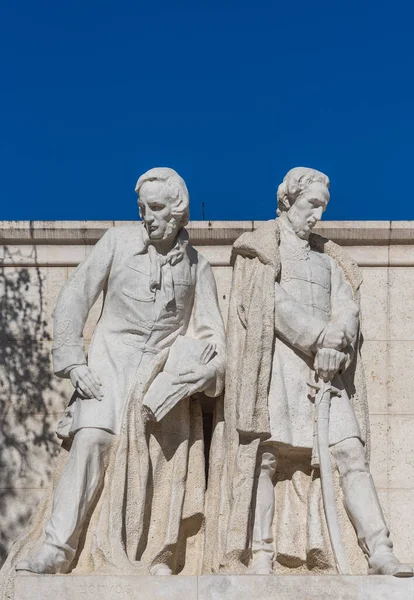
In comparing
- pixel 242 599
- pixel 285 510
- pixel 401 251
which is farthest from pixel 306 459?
pixel 401 251

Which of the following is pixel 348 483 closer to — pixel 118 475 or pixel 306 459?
pixel 306 459

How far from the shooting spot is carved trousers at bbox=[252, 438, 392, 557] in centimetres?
979

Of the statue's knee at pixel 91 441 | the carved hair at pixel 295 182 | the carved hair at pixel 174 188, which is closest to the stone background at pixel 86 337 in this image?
the carved hair at pixel 295 182

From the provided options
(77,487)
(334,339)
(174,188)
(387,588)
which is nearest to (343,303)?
(334,339)

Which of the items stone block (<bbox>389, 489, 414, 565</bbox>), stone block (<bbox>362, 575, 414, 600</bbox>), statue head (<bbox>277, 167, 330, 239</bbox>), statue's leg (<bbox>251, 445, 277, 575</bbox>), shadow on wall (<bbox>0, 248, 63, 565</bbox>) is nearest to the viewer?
stone block (<bbox>362, 575, 414, 600</bbox>)

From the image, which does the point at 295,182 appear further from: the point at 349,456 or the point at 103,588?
the point at 103,588

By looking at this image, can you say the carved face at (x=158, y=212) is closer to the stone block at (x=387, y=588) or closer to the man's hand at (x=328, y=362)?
the man's hand at (x=328, y=362)

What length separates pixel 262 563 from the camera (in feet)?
32.7

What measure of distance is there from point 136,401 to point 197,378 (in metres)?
0.38

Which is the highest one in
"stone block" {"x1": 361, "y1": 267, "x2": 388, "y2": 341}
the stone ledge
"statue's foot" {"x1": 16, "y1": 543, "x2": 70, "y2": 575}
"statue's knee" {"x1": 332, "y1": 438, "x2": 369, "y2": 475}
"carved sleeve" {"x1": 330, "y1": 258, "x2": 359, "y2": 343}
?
the stone ledge

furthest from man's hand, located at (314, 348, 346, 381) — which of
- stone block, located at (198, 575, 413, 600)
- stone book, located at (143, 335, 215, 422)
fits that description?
stone block, located at (198, 575, 413, 600)

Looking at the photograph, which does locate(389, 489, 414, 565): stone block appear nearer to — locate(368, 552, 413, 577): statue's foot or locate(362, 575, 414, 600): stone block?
locate(368, 552, 413, 577): statue's foot

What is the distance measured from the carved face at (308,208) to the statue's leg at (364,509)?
137 centimetres

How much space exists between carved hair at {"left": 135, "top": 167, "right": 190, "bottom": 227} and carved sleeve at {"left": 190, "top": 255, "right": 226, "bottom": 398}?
0.39 meters
